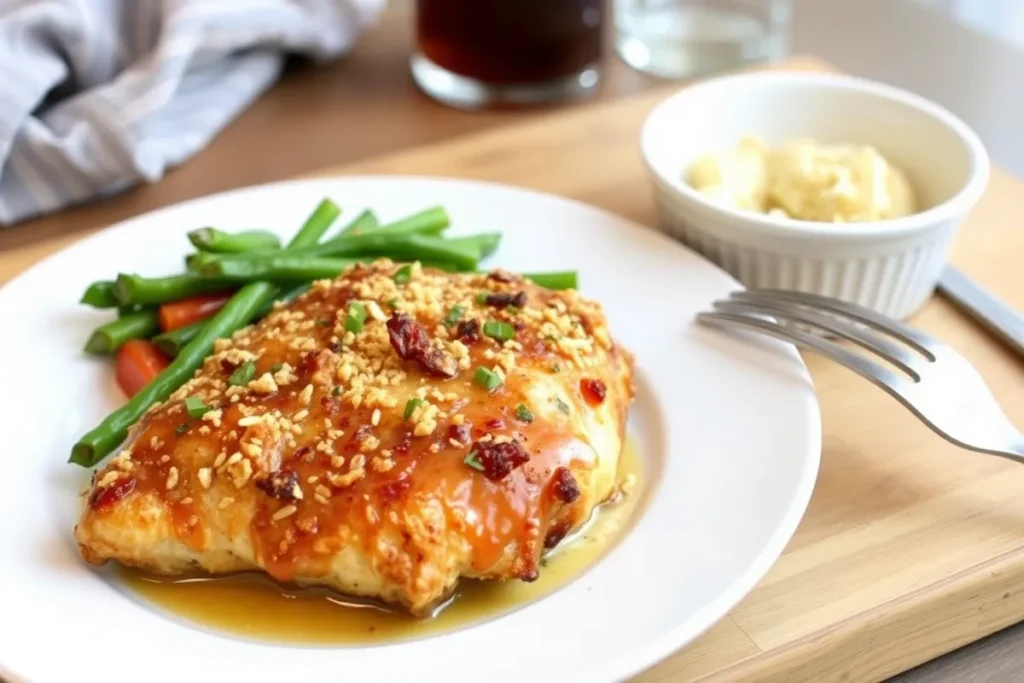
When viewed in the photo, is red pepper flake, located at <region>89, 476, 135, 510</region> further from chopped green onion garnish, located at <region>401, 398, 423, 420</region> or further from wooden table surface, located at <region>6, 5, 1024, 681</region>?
wooden table surface, located at <region>6, 5, 1024, 681</region>

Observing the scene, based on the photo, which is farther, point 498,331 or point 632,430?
point 632,430

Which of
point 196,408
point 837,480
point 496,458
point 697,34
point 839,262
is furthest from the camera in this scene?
point 697,34

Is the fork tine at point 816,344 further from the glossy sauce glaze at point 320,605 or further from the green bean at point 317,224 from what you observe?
the green bean at point 317,224

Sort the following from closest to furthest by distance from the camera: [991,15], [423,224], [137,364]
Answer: [137,364] < [423,224] < [991,15]

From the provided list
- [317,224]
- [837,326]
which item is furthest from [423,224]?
[837,326]

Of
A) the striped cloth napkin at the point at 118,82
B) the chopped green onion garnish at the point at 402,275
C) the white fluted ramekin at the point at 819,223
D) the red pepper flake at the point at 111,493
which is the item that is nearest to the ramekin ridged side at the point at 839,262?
the white fluted ramekin at the point at 819,223

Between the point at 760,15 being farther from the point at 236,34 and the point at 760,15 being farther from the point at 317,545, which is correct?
the point at 317,545

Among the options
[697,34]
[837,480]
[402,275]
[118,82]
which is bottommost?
[697,34]

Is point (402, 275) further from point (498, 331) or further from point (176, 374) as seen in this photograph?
point (176, 374)
